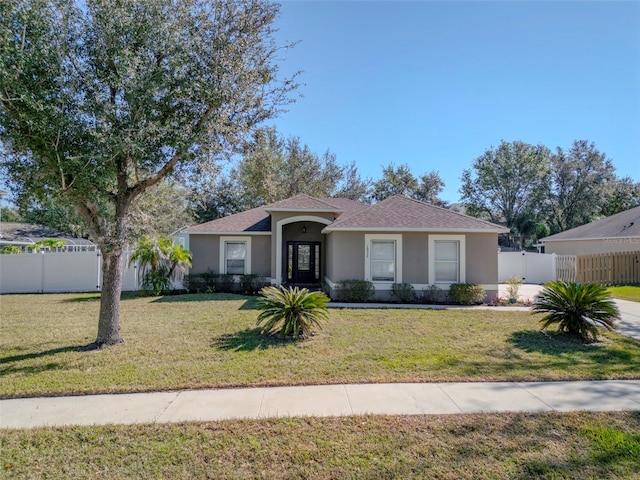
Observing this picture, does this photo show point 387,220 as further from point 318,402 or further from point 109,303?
point 109,303

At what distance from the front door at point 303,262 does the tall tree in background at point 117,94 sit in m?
9.84

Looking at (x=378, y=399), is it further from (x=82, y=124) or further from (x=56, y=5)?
(x=56, y=5)

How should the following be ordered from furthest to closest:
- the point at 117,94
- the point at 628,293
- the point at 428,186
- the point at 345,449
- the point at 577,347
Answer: the point at 428,186 → the point at 628,293 → the point at 577,347 → the point at 117,94 → the point at 345,449

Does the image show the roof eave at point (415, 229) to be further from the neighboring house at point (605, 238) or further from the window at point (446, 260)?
the neighboring house at point (605, 238)

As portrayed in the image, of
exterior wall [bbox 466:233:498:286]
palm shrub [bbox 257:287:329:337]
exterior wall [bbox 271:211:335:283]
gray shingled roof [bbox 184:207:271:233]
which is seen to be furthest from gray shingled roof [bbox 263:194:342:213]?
palm shrub [bbox 257:287:329:337]

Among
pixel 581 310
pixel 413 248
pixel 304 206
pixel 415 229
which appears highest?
pixel 304 206

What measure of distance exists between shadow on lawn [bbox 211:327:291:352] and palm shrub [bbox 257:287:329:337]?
0.82 feet

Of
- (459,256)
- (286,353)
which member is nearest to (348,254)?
(459,256)

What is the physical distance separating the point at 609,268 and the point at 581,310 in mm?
13936

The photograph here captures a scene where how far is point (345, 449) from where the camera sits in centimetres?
354

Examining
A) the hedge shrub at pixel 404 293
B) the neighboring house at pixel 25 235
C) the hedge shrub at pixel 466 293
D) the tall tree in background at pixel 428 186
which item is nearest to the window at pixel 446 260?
the hedge shrub at pixel 466 293

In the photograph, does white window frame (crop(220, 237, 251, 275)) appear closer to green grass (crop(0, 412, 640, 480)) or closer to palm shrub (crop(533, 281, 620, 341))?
palm shrub (crop(533, 281, 620, 341))

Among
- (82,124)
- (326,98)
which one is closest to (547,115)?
(326,98)

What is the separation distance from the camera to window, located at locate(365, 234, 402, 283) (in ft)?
42.9
